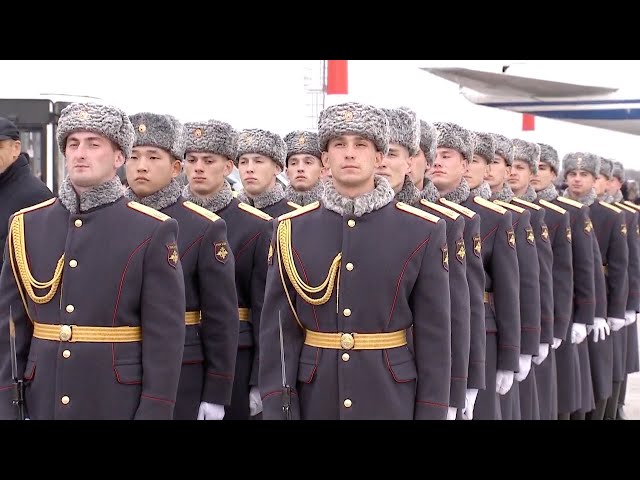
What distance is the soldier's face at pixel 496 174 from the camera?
281 inches

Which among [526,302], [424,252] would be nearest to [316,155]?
[526,302]

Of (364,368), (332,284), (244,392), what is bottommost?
(244,392)

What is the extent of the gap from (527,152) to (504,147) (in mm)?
958

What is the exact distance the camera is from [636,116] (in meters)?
25.2

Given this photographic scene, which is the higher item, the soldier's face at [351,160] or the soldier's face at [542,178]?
the soldier's face at [351,160]

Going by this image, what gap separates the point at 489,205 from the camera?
20.3 feet

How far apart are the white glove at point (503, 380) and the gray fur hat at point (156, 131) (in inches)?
79.5

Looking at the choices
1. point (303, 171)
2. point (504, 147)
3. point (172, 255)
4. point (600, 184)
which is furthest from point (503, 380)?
point (600, 184)

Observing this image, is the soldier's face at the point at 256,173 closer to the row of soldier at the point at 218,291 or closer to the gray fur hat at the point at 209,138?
the gray fur hat at the point at 209,138

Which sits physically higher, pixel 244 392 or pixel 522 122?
pixel 522 122

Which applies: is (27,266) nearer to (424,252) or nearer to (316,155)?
(424,252)

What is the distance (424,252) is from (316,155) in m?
3.58

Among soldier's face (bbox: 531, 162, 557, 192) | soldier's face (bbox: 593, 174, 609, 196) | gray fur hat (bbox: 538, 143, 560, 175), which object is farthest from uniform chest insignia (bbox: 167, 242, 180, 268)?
soldier's face (bbox: 593, 174, 609, 196)

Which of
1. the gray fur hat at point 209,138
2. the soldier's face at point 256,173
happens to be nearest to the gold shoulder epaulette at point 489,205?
the soldier's face at point 256,173
